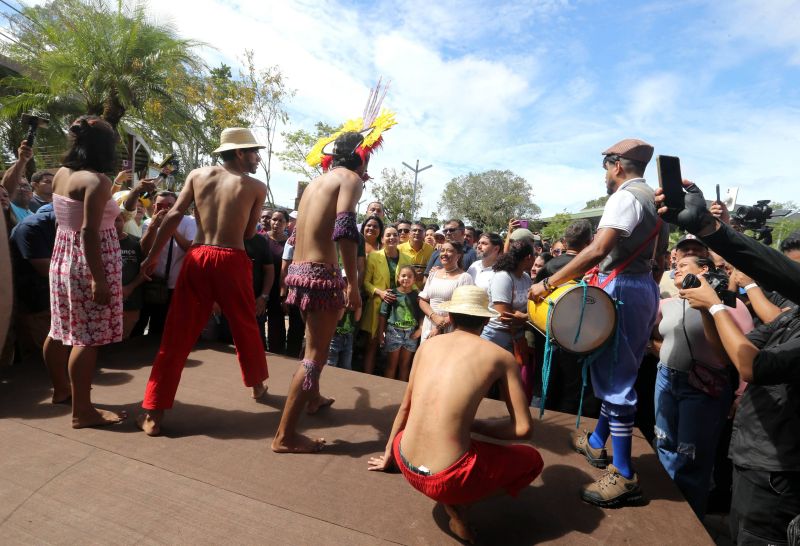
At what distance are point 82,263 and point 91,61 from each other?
593 inches

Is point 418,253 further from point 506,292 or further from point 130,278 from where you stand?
point 130,278

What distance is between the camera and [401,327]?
196 inches

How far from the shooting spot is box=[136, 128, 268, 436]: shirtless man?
109 inches

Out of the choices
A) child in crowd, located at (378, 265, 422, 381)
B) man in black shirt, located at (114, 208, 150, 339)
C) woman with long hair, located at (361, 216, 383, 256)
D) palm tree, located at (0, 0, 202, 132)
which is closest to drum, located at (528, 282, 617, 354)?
child in crowd, located at (378, 265, 422, 381)

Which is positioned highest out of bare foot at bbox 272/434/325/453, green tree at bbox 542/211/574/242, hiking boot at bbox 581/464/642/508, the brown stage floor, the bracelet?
green tree at bbox 542/211/574/242

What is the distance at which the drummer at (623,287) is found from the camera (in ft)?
7.86

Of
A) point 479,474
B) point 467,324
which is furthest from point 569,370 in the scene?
point 479,474

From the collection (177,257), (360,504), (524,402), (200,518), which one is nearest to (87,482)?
(200,518)

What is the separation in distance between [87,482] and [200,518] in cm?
67

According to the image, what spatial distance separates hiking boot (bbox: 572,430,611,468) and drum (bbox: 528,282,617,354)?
69 cm

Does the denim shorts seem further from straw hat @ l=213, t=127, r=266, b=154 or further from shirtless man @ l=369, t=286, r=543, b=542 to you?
shirtless man @ l=369, t=286, r=543, b=542

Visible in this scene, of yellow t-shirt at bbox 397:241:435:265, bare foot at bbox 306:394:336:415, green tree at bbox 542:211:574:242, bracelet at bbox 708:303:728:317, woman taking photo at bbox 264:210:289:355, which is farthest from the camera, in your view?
green tree at bbox 542:211:574:242

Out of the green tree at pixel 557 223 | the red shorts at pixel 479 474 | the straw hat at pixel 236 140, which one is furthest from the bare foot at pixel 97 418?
the green tree at pixel 557 223

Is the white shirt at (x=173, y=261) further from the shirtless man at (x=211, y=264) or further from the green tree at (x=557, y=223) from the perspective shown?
the green tree at (x=557, y=223)
